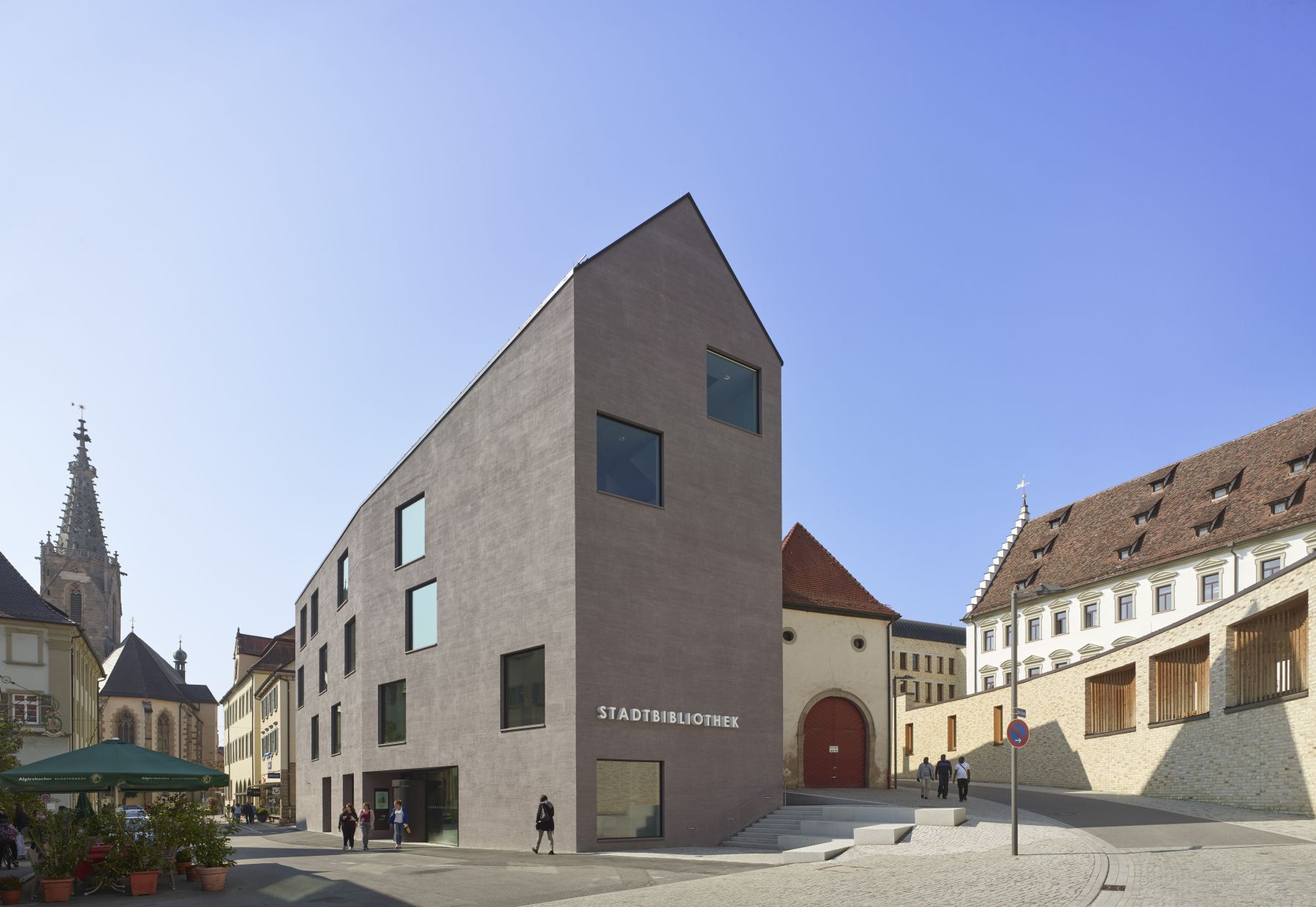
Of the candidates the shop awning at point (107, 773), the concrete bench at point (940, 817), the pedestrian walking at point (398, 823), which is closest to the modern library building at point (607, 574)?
the pedestrian walking at point (398, 823)

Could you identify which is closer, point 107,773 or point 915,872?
point 915,872

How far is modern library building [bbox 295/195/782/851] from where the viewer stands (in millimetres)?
25531

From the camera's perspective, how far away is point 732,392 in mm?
30938

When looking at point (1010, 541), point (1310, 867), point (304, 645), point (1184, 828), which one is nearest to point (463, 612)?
point (1184, 828)

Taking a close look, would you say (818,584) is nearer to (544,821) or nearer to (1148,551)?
(544,821)

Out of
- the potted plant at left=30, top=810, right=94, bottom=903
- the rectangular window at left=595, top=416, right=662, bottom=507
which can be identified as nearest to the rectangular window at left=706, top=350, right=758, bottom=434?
the rectangular window at left=595, top=416, right=662, bottom=507

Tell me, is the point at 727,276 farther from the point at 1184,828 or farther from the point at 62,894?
the point at 62,894

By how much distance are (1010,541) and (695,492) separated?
42.1 m

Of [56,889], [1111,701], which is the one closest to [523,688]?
[56,889]

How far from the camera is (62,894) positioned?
18.9 meters

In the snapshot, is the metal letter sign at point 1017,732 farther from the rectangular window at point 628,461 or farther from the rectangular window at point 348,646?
the rectangular window at point 348,646

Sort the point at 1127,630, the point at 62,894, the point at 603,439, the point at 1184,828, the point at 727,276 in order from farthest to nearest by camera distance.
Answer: the point at 1127,630, the point at 727,276, the point at 603,439, the point at 1184,828, the point at 62,894

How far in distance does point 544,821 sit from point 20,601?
38.2 m

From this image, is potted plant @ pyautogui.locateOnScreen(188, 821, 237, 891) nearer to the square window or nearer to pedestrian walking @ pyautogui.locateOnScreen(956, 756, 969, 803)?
pedestrian walking @ pyautogui.locateOnScreen(956, 756, 969, 803)
